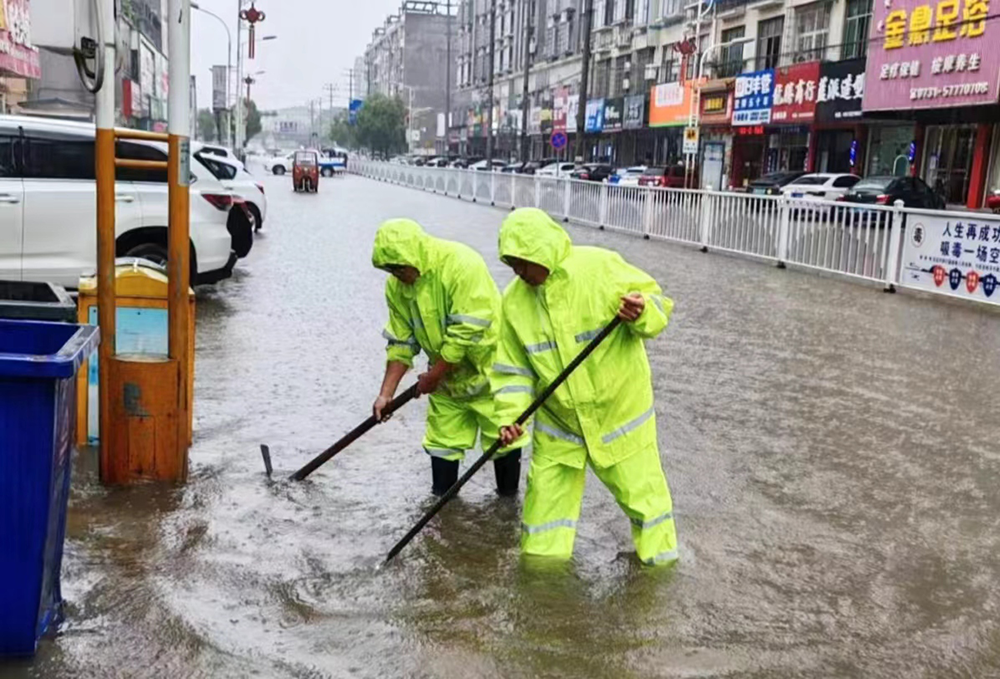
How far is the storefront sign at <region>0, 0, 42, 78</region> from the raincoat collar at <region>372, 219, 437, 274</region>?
1303 centimetres

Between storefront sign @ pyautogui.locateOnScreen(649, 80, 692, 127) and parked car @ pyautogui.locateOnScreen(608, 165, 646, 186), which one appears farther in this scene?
storefront sign @ pyautogui.locateOnScreen(649, 80, 692, 127)

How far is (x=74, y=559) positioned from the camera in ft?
12.6

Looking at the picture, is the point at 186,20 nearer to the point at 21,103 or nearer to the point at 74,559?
the point at 74,559

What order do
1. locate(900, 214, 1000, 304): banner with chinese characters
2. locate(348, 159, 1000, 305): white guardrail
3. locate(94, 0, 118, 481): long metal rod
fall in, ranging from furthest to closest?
locate(348, 159, 1000, 305): white guardrail
locate(900, 214, 1000, 304): banner with chinese characters
locate(94, 0, 118, 481): long metal rod

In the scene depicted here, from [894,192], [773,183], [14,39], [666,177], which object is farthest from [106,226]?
[666,177]

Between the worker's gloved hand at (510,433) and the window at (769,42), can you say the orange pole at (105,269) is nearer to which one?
the worker's gloved hand at (510,433)

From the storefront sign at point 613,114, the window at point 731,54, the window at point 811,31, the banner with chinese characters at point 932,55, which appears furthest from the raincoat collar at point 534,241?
the storefront sign at point 613,114

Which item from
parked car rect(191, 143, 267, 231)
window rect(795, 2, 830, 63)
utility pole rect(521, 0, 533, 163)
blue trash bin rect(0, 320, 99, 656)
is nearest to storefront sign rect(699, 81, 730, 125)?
window rect(795, 2, 830, 63)

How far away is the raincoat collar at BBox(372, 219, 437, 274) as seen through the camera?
4.15m

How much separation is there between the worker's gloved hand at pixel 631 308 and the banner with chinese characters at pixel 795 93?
29.3 m

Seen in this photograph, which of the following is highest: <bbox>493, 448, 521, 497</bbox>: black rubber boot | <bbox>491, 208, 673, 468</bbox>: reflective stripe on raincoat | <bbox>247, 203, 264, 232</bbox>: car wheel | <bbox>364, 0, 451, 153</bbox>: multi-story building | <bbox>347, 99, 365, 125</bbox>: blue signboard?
<bbox>364, 0, 451, 153</bbox>: multi-story building

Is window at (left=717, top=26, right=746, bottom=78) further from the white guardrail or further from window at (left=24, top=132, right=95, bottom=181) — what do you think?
window at (left=24, top=132, right=95, bottom=181)

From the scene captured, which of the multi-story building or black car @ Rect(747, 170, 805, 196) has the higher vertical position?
the multi-story building

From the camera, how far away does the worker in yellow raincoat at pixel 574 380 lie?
11.9 feet
